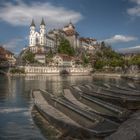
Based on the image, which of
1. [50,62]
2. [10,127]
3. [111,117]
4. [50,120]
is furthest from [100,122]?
[50,62]

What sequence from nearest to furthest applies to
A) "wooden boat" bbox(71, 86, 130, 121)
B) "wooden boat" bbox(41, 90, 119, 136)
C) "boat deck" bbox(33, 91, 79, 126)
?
"wooden boat" bbox(41, 90, 119, 136) < "boat deck" bbox(33, 91, 79, 126) < "wooden boat" bbox(71, 86, 130, 121)

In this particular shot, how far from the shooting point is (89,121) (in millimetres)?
19812

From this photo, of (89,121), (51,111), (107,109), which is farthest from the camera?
(51,111)

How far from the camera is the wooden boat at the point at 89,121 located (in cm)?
1638

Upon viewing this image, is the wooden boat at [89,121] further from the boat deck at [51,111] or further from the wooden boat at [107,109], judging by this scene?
the wooden boat at [107,109]

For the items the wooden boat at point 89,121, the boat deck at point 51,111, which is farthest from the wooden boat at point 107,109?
the boat deck at point 51,111

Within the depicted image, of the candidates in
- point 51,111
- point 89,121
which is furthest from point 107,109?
point 89,121

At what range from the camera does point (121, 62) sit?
6772 inches

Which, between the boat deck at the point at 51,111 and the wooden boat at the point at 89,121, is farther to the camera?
the boat deck at the point at 51,111

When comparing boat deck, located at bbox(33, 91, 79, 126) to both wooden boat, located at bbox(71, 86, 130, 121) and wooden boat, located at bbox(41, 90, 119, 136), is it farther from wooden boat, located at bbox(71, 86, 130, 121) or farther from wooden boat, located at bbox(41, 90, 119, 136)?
wooden boat, located at bbox(71, 86, 130, 121)

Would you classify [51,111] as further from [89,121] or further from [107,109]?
[89,121]

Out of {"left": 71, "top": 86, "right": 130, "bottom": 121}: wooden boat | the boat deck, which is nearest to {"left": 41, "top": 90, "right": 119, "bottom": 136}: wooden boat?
the boat deck

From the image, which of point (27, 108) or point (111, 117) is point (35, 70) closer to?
point (27, 108)

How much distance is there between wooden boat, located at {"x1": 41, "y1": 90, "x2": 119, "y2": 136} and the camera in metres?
16.4
